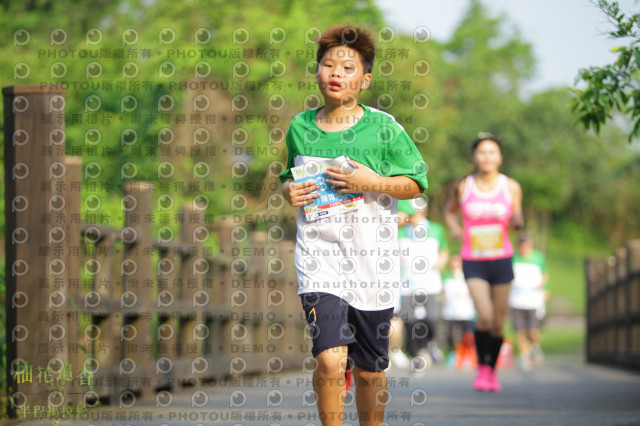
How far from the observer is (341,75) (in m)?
4.25

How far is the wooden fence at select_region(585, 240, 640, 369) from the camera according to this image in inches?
489

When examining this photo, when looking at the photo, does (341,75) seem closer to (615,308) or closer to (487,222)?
(487,222)

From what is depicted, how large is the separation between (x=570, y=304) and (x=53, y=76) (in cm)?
3101

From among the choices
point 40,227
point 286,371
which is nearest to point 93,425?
point 40,227

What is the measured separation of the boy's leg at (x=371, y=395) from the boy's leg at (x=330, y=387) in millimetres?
222

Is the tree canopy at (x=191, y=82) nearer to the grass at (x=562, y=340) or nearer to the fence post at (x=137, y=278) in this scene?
the fence post at (x=137, y=278)

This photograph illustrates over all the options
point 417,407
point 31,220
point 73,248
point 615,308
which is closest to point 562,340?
point 615,308

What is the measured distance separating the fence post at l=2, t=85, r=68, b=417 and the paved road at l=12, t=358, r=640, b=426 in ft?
1.48

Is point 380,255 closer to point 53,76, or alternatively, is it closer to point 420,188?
point 420,188

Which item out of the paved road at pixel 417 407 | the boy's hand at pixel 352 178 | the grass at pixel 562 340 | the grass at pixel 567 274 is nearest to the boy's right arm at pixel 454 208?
the paved road at pixel 417 407

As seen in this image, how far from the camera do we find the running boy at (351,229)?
4.16 metres

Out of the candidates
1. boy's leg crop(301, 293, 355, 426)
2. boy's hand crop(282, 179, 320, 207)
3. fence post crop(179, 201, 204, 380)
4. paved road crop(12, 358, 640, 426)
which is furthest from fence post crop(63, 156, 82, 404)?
fence post crop(179, 201, 204, 380)

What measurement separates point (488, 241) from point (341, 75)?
14.2 feet

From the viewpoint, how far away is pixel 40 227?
5246mm
